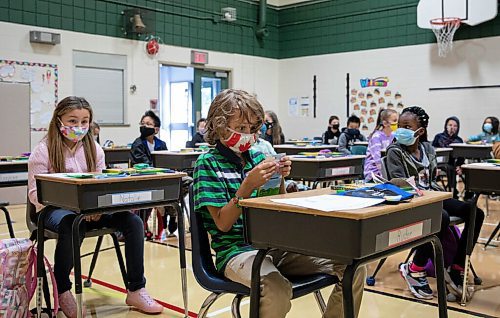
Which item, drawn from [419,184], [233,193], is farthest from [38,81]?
[233,193]

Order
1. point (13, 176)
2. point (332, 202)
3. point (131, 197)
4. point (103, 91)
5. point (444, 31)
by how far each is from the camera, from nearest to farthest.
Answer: point (332, 202) → point (131, 197) → point (13, 176) → point (103, 91) → point (444, 31)

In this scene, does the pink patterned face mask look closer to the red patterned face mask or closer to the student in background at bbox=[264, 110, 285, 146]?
the red patterned face mask

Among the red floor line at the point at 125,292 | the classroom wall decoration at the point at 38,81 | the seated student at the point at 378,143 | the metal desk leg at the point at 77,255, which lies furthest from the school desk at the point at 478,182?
the classroom wall decoration at the point at 38,81

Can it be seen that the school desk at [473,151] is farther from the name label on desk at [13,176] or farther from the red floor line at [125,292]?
the name label on desk at [13,176]

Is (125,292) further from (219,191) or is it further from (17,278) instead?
(219,191)

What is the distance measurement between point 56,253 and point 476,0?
806 centimetres

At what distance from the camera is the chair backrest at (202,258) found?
6.76 feet

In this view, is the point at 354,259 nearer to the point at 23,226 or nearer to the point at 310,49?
the point at 23,226

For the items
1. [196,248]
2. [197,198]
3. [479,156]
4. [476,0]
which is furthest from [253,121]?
[476,0]

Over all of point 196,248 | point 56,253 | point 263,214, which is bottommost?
point 56,253

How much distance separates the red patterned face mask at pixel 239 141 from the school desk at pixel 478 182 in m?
1.61

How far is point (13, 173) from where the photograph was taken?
4254 millimetres

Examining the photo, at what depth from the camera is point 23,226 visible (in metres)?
5.59

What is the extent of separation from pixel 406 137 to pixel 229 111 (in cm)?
161
